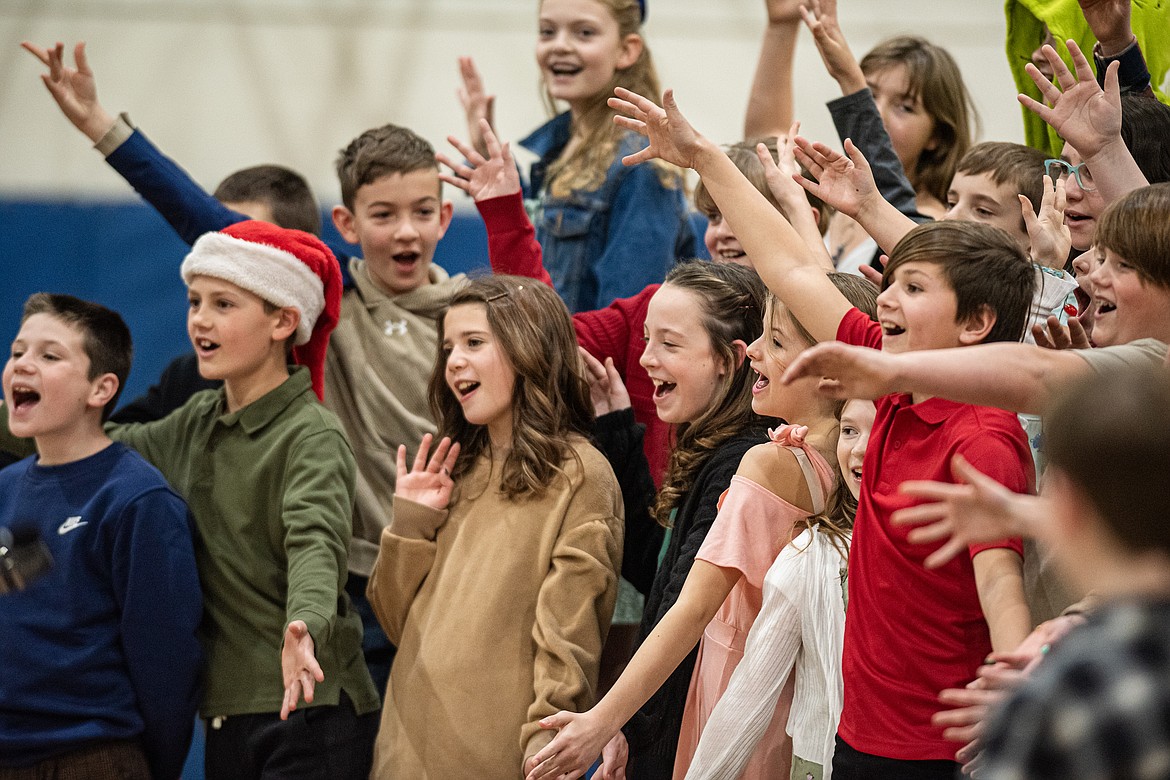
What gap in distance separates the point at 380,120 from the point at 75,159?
1.15m

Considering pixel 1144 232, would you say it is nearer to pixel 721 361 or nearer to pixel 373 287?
pixel 721 361

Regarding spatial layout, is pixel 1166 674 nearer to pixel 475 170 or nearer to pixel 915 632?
pixel 915 632

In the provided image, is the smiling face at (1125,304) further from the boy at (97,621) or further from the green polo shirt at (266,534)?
the boy at (97,621)

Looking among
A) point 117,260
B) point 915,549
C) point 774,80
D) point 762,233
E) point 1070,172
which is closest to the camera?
point 915,549

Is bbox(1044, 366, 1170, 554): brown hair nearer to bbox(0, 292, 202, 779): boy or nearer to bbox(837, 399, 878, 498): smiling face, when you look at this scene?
bbox(837, 399, 878, 498): smiling face

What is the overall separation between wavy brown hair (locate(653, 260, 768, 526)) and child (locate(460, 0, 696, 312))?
2.08ft

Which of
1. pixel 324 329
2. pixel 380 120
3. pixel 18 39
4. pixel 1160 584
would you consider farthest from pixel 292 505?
pixel 18 39

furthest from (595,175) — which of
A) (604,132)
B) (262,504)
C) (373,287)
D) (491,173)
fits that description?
(262,504)

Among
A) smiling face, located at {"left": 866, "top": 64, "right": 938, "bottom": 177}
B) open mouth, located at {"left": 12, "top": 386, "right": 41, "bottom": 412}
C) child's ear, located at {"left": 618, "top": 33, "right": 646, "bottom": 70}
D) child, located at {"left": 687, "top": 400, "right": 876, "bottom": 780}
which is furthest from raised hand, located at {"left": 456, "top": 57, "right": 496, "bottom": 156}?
child, located at {"left": 687, "top": 400, "right": 876, "bottom": 780}

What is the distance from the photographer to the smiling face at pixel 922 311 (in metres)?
1.97

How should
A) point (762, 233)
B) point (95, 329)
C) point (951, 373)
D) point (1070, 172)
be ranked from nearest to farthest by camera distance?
point (951, 373) < point (762, 233) < point (1070, 172) < point (95, 329)

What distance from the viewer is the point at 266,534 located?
285cm

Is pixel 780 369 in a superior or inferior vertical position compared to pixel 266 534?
superior

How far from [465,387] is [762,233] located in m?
0.83
